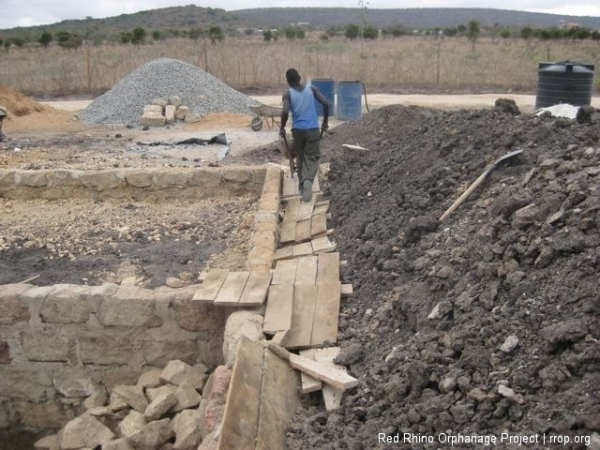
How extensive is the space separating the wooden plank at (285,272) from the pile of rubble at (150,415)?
911 mm

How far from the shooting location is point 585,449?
7.64ft

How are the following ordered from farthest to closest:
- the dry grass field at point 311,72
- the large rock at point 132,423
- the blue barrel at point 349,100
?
the dry grass field at point 311,72 < the blue barrel at point 349,100 < the large rock at point 132,423

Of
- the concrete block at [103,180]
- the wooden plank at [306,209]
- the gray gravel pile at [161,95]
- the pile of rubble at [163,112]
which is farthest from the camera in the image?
the gray gravel pile at [161,95]

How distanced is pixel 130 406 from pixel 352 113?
1214 cm

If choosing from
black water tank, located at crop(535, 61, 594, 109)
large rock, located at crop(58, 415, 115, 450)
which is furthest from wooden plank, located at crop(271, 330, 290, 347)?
black water tank, located at crop(535, 61, 594, 109)

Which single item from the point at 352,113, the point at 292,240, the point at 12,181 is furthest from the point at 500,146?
the point at 352,113

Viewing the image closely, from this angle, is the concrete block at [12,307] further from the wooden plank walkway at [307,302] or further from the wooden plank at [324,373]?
the wooden plank at [324,373]

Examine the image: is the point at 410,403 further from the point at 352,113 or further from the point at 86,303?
the point at 352,113

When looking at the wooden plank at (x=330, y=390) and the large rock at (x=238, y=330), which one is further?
the large rock at (x=238, y=330)

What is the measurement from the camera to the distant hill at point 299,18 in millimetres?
91438

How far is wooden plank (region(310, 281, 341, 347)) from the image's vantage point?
4.23m

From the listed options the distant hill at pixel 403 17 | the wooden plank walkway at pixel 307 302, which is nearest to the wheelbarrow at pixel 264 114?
the wooden plank walkway at pixel 307 302

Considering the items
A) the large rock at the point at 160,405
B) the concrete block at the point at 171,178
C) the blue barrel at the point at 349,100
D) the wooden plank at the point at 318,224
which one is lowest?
the large rock at the point at 160,405

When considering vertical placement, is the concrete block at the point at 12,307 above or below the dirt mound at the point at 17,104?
below
